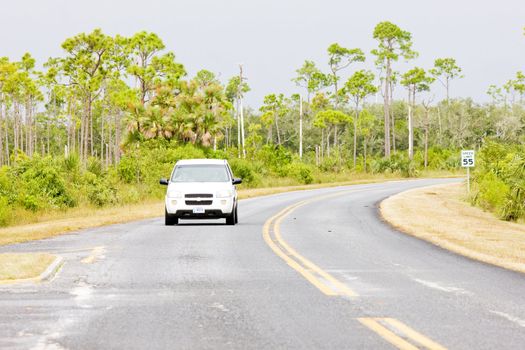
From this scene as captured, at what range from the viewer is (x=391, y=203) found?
3397cm

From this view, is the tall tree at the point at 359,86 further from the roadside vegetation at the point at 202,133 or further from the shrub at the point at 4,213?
the shrub at the point at 4,213

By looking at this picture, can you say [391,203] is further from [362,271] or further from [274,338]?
[274,338]

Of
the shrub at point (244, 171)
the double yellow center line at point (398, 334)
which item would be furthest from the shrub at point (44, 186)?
the double yellow center line at point (398, 334)

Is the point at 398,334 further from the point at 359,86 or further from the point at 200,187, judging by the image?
the point at 359,86

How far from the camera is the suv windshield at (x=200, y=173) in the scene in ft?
73.5

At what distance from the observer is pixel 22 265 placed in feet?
39.0

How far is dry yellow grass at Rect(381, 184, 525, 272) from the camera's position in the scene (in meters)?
14.6

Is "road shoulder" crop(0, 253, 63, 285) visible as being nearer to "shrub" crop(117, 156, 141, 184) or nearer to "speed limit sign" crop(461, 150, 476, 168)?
"speed limit sign" crop(461, 150, 476, 168)

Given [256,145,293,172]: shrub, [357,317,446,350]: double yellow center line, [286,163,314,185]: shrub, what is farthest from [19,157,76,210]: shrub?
[286,163,314,185]: shrub

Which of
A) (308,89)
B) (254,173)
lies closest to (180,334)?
(254,173)

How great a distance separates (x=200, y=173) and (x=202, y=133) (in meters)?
31.6

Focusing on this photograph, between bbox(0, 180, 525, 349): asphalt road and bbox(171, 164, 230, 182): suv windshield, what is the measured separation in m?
5.13

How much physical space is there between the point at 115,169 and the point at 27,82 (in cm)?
4386

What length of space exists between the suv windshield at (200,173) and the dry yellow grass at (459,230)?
17.1ft
